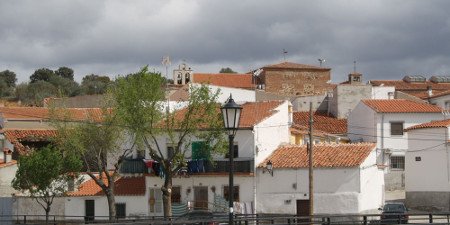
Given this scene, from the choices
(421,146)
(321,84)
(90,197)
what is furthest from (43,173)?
(321,84)

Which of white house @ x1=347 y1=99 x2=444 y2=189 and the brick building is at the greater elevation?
the brick building

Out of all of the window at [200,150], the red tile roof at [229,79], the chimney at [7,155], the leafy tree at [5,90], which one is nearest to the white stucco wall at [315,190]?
the window at [200,150]

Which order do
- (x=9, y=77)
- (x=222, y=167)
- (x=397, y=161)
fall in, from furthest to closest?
(x=9, y=77)
(x=397, y=161)
(x=222, y=167)

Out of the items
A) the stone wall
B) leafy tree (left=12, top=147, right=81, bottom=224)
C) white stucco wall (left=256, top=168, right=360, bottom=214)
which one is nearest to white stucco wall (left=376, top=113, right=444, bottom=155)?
white stucco wall (left=256, top=168, right=360, bottom=214)

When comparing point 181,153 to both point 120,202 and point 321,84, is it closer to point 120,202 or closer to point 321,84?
point 120,202

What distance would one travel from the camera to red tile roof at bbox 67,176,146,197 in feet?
178

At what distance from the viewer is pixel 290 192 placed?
51969mm

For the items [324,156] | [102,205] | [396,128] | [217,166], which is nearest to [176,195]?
[217,166]

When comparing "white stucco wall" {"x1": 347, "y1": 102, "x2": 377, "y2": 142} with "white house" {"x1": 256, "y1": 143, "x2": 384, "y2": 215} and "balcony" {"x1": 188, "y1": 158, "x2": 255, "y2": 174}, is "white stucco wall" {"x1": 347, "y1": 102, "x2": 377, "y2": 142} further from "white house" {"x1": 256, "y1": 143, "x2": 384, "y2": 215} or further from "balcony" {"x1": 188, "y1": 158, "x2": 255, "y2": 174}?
"balcony" {"x1": 188, "y1": 158, "x2": 255, "y2": 174}

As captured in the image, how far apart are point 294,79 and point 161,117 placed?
211 ft

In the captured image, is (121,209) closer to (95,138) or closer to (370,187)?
(95,138)

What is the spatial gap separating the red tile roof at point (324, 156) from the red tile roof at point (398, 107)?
1520 centimetres

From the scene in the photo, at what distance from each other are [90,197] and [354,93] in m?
37.1

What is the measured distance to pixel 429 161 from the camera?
57.1m
